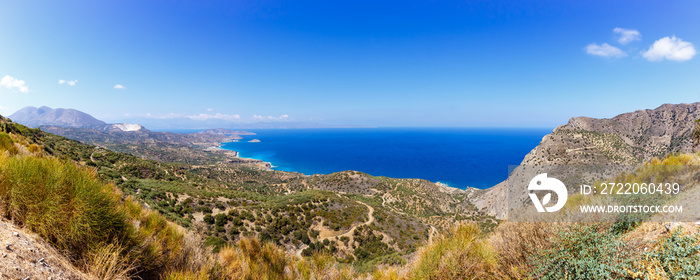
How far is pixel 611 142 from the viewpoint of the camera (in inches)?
1813

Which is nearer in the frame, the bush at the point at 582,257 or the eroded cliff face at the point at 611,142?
the bush at the point at 582,257

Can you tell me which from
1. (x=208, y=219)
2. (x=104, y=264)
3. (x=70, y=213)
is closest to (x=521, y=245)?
(x=104, y=264)

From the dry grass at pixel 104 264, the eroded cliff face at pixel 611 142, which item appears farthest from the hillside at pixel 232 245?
the eroded cliff face at pixel 611 142

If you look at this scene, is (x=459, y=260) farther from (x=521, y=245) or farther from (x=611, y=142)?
(x=611, y=142)

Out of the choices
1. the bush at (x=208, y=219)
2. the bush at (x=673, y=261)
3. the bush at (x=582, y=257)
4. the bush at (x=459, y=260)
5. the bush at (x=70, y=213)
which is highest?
the bush at (x=70, y=213)

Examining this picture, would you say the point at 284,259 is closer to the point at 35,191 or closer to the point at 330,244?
the point at 35,191

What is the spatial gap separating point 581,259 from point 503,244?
1.41 meters

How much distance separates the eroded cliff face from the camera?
3906 centimetres

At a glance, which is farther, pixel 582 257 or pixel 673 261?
pixel 582 257

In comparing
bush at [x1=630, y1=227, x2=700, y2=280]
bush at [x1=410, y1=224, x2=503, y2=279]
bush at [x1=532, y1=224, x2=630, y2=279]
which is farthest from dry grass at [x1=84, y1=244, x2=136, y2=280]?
bush at [x1=630, y1=227, x2=700, y2=280]

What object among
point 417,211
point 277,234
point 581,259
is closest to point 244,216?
point 277,234

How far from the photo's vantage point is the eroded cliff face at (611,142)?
A: 1538 inches

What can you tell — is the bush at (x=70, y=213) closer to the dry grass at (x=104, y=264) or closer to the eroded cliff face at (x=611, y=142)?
the dry grass at (x=104, y=264)

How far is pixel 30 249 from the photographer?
2.05 m
